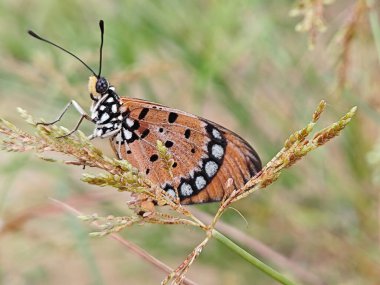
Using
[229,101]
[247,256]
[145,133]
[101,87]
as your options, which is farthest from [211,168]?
[229,101]

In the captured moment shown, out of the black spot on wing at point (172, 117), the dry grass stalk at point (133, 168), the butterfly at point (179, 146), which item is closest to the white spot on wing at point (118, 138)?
the butterfly at point (179, 146)

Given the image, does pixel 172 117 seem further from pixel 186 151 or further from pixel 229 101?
pixel 229 101

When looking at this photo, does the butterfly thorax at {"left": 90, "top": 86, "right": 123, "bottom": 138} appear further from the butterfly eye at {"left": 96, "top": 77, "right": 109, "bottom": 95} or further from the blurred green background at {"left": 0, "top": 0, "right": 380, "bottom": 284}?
the blurred green background at {"left": 0, "top": 0, "right": 380, "bottom": 284}

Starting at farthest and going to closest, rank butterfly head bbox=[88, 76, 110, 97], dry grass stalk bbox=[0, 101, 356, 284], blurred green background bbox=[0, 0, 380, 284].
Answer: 1. blurred green background bbox=[0, 0, 380, 284]
2. butterfly head bbox=[88, 76, 110, 97]
3. dry grass stalk bbox=[0, 101, 356, 284]

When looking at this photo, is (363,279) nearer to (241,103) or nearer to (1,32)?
(241,103)

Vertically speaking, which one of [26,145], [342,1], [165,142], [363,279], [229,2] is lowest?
[26,145]

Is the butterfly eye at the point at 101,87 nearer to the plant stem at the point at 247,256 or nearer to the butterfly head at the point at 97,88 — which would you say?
the butterfly head at the point at 97,88

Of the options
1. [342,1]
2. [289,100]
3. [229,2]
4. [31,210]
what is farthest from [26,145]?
[342,1]

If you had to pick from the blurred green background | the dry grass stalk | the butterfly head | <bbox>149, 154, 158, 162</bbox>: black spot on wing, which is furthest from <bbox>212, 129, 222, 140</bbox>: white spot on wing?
the blurred green background
